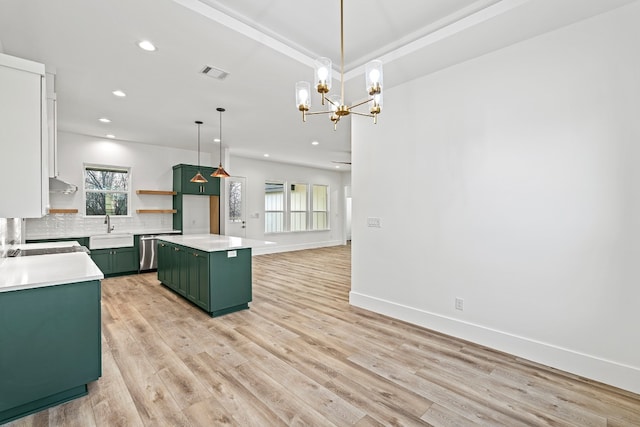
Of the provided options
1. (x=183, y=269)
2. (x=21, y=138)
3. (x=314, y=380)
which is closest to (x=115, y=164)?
(x=183, y=269)

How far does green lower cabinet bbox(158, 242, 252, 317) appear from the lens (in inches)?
144

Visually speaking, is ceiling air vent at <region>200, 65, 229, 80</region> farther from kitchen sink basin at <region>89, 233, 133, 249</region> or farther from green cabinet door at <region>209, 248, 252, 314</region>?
kitchen sink basin at <region>89, 233, 133, 249</region>

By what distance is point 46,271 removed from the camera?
7.33 ft

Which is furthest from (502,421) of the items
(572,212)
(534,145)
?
(534,145)

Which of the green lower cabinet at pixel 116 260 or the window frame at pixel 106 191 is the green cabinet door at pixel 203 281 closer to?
the green lower cabinet at pixel 116 260

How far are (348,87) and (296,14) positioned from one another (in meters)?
1.24

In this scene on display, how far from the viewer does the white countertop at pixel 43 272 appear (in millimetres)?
1912

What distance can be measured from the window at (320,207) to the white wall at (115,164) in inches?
157

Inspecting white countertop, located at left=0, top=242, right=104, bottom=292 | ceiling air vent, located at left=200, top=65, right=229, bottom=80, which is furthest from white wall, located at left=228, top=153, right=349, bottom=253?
white countertop, located at left=0, top=242, right=104, bottom=292

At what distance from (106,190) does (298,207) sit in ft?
17.1

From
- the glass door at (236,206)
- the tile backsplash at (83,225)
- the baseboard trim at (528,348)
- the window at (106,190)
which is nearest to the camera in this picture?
the baseboard trim at (528,348)

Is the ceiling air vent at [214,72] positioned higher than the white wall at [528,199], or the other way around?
the ceiling air vent at [214,72]

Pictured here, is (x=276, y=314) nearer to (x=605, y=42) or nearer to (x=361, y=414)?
(x=361, y=414)

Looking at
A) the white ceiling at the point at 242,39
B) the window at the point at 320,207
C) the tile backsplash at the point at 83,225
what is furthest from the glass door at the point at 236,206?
the white ceiling at the point at 242,39
